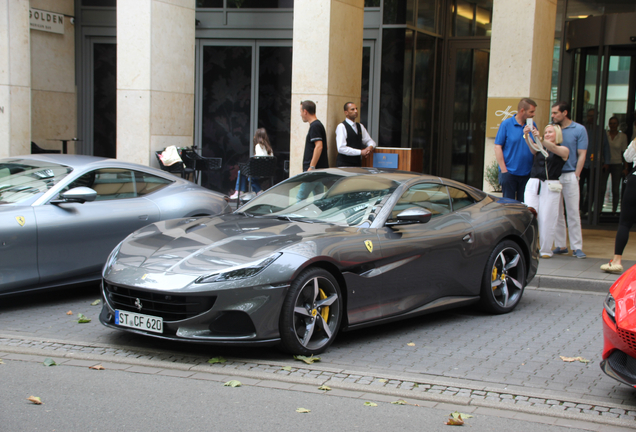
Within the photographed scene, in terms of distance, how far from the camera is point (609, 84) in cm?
1291

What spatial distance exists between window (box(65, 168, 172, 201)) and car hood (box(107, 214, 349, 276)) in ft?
4.29

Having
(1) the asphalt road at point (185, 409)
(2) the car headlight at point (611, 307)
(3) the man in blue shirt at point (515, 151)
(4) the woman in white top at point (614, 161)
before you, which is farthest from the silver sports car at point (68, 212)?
(4) the woman in white top at point (614, 161)

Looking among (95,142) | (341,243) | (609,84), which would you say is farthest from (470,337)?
(95,142)

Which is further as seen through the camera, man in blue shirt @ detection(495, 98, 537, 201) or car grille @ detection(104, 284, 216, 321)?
man in blue shirt @ detection(495, 98, 537, 201)

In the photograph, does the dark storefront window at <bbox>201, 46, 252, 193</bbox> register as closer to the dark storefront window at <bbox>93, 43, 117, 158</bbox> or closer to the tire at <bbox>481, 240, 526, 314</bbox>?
the dark storefront window at <bbox>93, 43, 117, 158</bbox>

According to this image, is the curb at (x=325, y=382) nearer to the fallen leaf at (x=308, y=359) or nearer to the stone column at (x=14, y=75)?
the fallen leaf at (x=308, y=359)

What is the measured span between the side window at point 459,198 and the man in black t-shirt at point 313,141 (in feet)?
12.2

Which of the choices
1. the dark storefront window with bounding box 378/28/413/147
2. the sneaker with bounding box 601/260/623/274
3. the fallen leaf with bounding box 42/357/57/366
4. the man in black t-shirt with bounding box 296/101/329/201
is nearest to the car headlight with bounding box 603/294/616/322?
the fallen leaf with bounding box 42/357/57/366

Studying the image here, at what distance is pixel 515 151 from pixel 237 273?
19.6ft

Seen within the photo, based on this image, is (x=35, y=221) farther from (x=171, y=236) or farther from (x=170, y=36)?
(x=170, y=36)

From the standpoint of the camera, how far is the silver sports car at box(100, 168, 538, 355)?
502 centimetres

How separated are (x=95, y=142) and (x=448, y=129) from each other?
824cm

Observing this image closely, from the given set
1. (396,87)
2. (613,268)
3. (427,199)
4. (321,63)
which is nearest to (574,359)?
(427,199)

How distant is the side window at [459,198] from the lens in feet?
22.5
